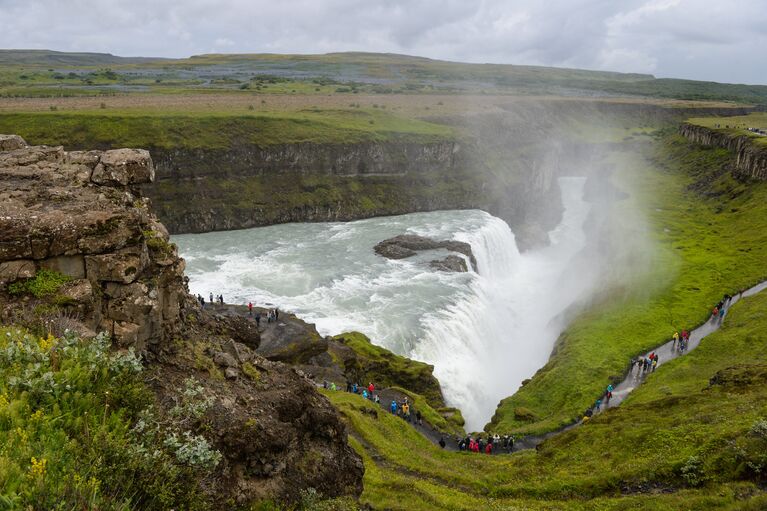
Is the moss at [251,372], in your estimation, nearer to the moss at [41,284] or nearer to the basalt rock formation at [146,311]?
the basalt rock formation at [146,311]

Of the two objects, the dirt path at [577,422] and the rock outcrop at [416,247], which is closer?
the dirt path at [577,422]

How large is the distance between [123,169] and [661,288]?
5917 centimetres

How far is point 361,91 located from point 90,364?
179m

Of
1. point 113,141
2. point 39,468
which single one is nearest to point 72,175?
point 39,468

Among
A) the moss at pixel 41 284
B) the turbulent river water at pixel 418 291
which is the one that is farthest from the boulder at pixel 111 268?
the turbulent river water at pixel 418 291

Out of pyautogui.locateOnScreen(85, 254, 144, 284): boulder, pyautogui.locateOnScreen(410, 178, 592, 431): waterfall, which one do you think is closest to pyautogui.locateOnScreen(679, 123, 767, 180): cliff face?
pyautogui.locateOnScreen(410, 178, 592, 431): waterfall

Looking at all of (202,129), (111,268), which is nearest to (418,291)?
(111,268)

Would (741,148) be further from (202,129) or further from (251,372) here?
(251,372)

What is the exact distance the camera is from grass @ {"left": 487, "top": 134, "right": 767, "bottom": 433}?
137 feet

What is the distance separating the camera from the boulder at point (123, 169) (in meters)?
14.5

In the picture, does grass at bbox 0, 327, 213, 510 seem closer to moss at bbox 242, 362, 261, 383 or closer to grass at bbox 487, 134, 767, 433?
moss at bbox 242, 362, 261, 383

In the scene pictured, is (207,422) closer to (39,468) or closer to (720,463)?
(39,468)

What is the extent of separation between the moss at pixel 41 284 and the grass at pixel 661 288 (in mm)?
31015

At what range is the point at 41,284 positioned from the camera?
1138 centimetres
